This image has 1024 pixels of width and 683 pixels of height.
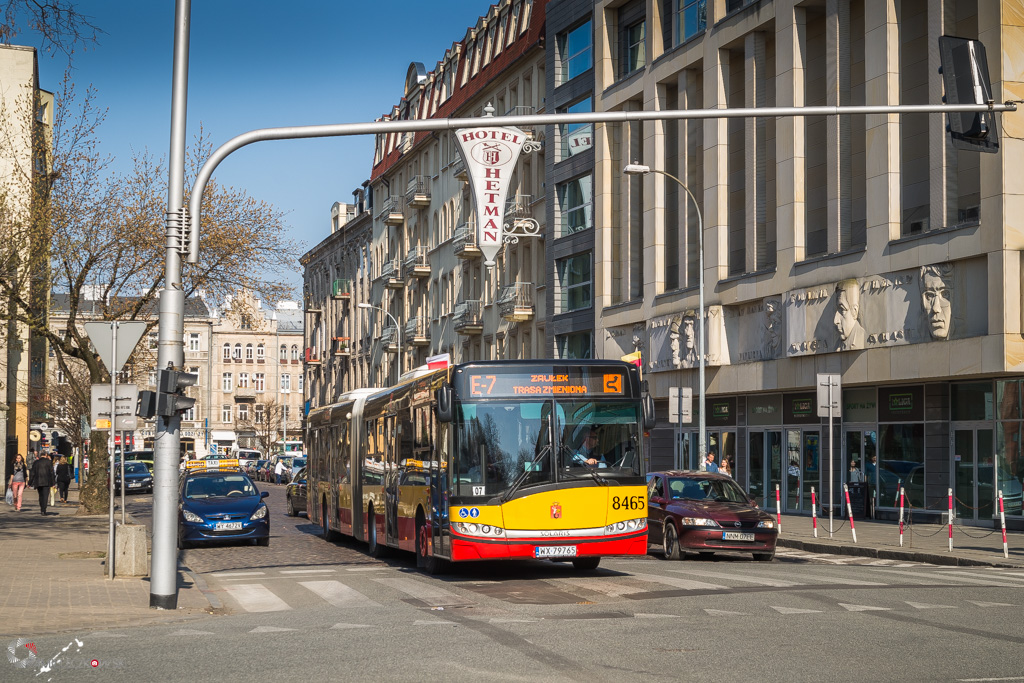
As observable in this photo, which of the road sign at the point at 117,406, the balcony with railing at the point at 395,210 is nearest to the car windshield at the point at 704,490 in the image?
the road sign at the point at 117,406

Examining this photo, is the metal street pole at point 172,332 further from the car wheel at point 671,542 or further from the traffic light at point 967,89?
the car wheel at point 671,542

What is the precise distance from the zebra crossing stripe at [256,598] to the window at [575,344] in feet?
104

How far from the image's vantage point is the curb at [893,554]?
2042 centimetres

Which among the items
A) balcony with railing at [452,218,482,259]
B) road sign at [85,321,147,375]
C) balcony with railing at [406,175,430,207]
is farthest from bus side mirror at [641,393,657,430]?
balcony with railing at [406,175,430,207]

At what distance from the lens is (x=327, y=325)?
99.2 metres

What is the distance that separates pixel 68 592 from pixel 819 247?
23915 millimetres

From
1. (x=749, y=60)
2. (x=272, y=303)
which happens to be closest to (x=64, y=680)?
(x=272, y=303)

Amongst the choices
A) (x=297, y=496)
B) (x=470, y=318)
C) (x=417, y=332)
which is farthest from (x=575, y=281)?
(x=417, y=332)

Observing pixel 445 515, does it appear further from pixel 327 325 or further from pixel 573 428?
pixel 327 325

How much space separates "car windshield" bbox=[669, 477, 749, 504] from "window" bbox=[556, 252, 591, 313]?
86.3 ft

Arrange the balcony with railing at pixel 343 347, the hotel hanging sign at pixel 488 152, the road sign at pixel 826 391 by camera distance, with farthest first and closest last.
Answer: the balcony with railing at pixel 343 347 → the road sign at pixel 826 391 → the hotel hanging sign at pixel 488 152

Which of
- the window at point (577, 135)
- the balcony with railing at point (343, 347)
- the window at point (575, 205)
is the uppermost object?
the window at point (577, 135)

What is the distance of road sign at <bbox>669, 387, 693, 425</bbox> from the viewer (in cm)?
3186

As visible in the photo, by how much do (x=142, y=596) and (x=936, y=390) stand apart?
2059 cm
